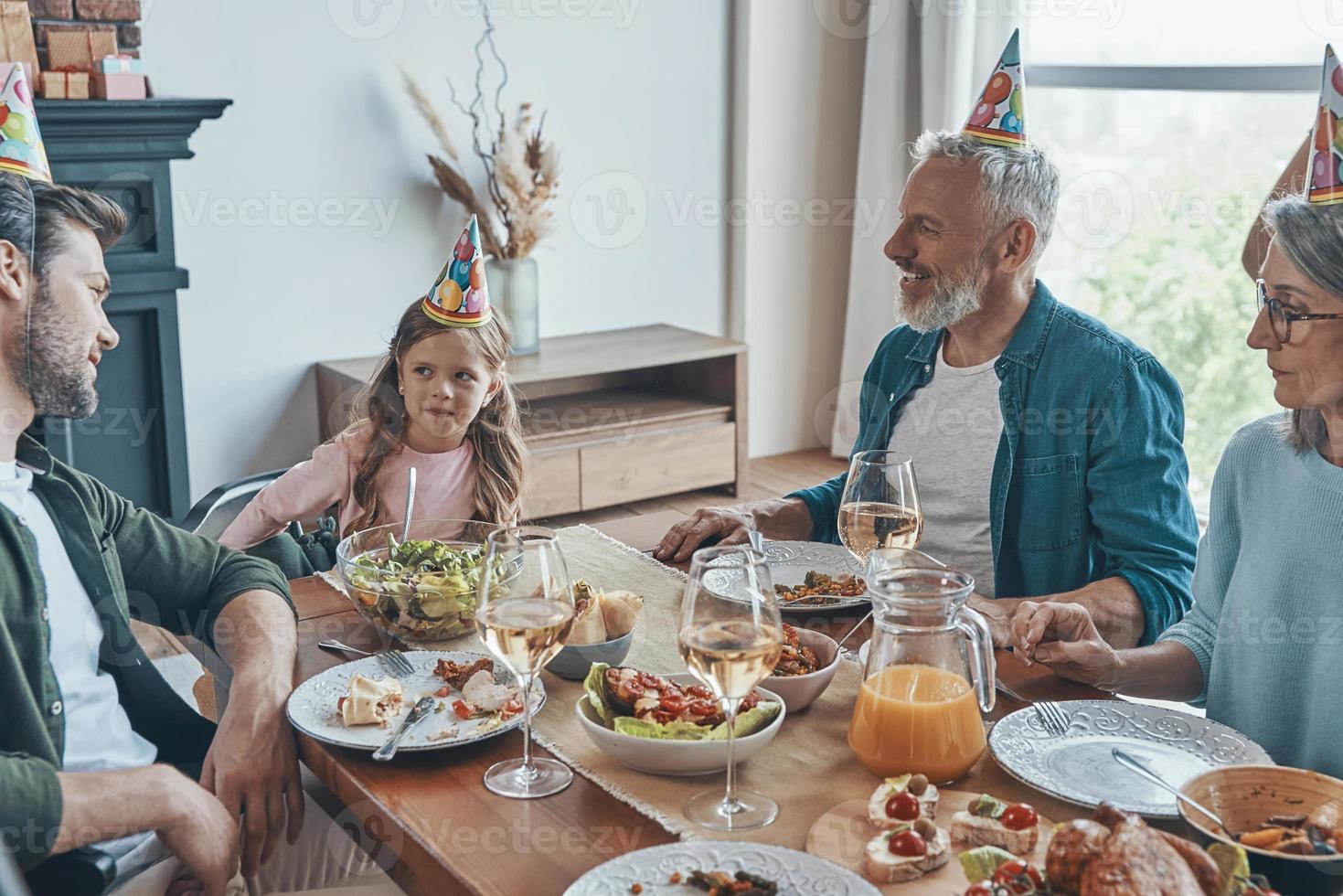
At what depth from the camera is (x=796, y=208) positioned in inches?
192

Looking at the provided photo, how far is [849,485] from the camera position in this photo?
147 centimetres

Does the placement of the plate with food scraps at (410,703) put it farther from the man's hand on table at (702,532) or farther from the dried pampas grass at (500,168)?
the dried pampas grass at (500,168)

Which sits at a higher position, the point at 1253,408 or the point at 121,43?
the point at 121,43

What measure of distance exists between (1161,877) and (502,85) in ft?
12.2

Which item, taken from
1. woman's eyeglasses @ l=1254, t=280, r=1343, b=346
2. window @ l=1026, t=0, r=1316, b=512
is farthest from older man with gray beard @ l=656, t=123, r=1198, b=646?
window @ l=1026, t=0, r=1316, b=512

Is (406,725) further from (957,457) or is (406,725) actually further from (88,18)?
(88,18)

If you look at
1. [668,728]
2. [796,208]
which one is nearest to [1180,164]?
[796,208]

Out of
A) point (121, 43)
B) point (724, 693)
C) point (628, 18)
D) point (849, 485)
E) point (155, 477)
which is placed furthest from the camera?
point (628, 18)

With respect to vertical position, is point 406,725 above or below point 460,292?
below

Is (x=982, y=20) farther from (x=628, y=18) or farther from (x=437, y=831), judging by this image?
(x=437, y=831)

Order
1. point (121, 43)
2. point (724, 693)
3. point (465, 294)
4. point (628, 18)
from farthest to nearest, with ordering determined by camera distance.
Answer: point (628, 18)
point (121, 43)
point (465, 294)
point (724, 693)

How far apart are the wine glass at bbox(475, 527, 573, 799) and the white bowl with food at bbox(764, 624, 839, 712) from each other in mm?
244

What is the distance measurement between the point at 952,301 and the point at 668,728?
1120 millimetres

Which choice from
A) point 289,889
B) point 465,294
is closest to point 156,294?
point 465,294
